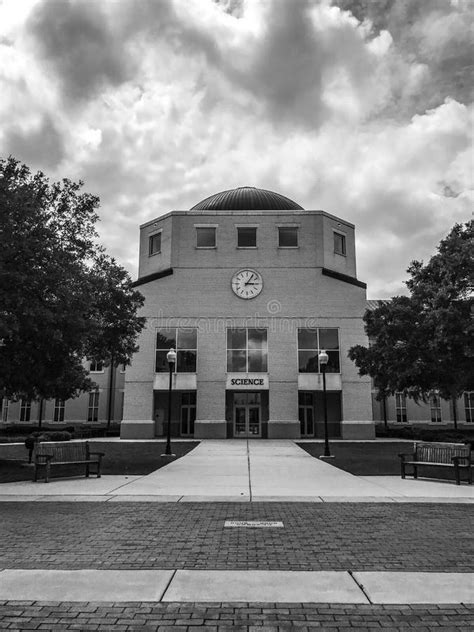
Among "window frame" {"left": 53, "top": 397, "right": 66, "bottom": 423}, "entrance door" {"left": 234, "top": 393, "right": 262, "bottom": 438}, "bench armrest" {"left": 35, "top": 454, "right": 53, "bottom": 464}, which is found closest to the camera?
"bench armrest" {"left": 35, "top": 454, "right": 53, "bottom": 464}

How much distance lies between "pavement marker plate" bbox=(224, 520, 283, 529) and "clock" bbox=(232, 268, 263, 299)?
30.3 m

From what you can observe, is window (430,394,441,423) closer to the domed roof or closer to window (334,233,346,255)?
window (334,233,346,255)

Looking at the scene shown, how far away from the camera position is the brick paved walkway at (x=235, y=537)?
20.0 feet

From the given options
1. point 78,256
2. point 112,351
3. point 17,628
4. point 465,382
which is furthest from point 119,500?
point 465,382

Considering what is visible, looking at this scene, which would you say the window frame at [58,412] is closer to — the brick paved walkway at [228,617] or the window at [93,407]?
the window at [93,407]

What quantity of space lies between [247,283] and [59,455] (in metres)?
26.2

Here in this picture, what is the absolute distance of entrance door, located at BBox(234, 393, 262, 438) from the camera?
37.7m

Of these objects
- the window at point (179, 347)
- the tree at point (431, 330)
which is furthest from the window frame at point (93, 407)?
the tree at point (431, 330)

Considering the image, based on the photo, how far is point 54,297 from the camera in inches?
594

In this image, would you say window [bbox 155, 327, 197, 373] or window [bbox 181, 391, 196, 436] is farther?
window [bbox 181, 391, 196, 436]

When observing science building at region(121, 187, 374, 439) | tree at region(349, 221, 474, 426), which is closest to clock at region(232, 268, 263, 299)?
science building at region(121, 187, 374, 439)

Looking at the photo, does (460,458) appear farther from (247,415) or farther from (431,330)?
(247,415)

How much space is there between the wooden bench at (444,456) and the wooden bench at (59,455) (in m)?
8.40

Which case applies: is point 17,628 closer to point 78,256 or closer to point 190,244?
point 78,256
